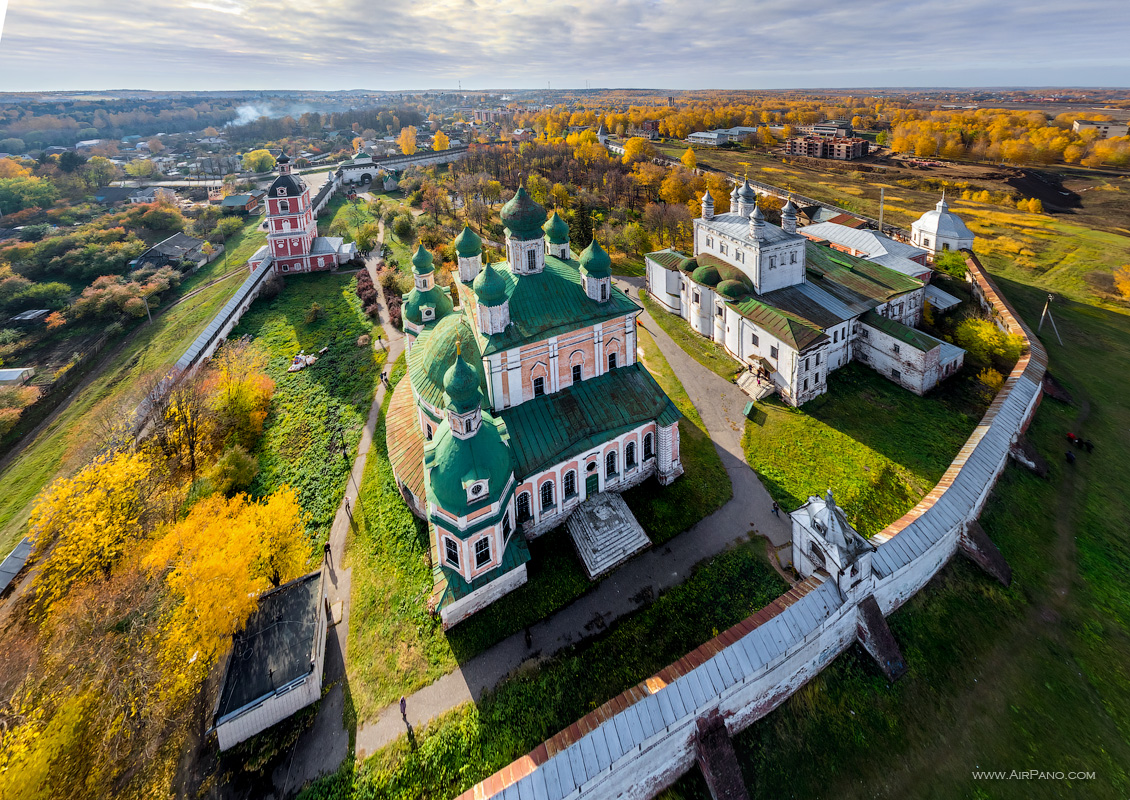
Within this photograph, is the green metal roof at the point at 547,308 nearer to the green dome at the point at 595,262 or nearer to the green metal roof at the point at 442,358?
the green dome at the point at 595,262

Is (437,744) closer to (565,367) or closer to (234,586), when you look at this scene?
(234,586)

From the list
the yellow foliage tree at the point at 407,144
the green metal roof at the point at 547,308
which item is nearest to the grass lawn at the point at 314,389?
the green metal roof at the point at 547,308

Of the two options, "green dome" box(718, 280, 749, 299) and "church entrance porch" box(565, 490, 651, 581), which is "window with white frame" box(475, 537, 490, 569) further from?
"green dome" box(718, 280, 749, 299)

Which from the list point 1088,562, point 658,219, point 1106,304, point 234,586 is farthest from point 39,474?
point 1106,304

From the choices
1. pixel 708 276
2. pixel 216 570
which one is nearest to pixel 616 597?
pixel 216 570

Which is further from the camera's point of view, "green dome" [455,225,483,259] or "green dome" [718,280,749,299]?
"green dome" [718,280,749,299]

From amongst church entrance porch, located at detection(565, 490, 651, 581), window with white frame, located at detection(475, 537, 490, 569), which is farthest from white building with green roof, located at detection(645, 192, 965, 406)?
window with white frame, located at detection(475, 537, 490, 569)
